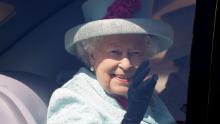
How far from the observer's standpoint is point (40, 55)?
5.66 feet

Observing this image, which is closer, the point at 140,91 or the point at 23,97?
the point at 140,91

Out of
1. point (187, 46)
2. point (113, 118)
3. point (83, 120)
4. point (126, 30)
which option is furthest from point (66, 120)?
point (187, 46)

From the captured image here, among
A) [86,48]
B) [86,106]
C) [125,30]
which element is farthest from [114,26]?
[86,106]

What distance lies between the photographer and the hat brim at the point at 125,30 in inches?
57.4

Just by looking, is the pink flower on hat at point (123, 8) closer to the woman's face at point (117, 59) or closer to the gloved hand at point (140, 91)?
the woman's face at point (117, 59)

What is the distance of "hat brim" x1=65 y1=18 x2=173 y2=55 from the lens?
1459mm

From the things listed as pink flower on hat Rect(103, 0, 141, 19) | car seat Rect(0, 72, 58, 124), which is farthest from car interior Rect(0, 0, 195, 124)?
pink flower on hat Rect(103, 0, 141, 19)

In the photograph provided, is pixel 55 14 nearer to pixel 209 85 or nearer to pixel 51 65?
pixel 51 65

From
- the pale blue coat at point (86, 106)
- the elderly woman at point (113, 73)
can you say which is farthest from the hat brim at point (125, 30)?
the pale blue coat at point (86, 106)

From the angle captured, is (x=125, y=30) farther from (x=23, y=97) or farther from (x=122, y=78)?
(x=23, y=97)

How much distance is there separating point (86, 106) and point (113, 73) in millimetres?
150

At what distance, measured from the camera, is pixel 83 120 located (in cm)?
151

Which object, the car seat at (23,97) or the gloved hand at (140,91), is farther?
the car seat at (23,97)

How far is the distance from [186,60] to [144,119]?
25 cm
